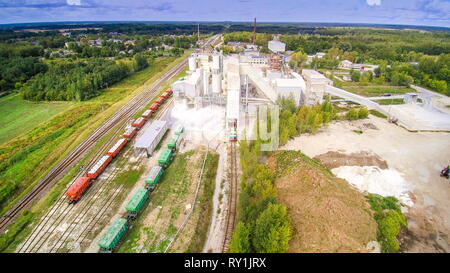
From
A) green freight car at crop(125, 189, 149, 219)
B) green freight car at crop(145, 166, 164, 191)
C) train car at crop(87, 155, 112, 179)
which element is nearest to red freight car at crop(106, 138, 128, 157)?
train car at crop(87, 155, 112, 179)

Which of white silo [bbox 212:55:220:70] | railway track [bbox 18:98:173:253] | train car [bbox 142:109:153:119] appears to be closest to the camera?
railway track [bbox 18:98:173:253]

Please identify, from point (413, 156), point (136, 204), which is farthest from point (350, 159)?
point (136, 204)

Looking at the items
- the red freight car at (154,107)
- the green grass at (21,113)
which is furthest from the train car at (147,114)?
the green grass at (21,113)

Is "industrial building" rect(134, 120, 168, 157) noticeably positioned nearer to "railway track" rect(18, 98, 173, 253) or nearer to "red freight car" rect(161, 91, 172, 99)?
"railway track" rect(18, 98, 173, 253)

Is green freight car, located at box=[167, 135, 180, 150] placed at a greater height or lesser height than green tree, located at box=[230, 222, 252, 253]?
greater

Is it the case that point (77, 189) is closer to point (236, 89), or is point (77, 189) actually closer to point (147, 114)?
point (147, 114)

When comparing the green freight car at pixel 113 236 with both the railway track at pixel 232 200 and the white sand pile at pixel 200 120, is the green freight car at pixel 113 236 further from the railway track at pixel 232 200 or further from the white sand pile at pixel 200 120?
the white sand pile at pixel 200 120
